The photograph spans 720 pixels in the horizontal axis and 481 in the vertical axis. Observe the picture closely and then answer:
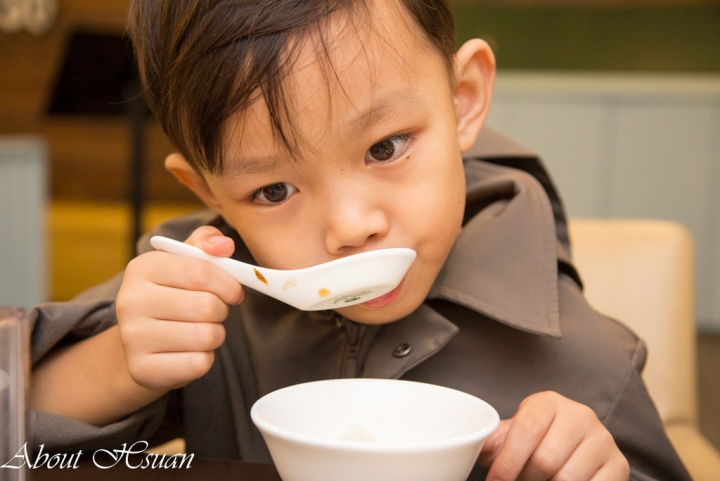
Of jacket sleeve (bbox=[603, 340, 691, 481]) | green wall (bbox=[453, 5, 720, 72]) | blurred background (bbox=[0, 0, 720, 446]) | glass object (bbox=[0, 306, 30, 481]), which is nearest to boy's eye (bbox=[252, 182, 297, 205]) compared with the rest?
glass object (bbox=[0, 306, 30, 481])

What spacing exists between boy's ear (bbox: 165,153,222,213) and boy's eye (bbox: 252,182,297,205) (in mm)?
109

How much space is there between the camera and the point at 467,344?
2.85 ft

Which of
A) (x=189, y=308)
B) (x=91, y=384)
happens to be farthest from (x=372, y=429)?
(x=91, y=384)

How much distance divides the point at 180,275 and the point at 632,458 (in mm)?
513

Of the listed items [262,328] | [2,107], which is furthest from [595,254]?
[2,107]

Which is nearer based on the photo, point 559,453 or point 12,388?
point 12,388

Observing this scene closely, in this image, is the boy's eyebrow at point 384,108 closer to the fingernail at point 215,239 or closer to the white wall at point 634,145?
the fingernail at point 215,239

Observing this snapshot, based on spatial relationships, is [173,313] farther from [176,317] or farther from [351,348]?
[351,348]

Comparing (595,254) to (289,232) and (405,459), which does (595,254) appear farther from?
(405,459)

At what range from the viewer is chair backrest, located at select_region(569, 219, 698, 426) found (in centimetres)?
111

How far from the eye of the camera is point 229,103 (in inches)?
26.6

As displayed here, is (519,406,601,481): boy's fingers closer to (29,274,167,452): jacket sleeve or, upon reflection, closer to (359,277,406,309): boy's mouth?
(359,277,406,309): boy's mouth

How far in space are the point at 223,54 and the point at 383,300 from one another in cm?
28

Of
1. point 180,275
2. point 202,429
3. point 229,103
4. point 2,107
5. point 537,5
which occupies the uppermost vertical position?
point 229,103
